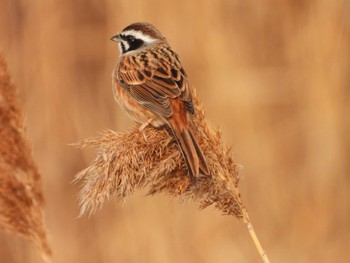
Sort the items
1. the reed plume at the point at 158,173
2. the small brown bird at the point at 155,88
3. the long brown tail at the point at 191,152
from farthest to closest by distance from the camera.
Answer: the small brown bird at the point at 155,88 < the long brown tail at the point at 191,152 < the reed plume at the point at 158,173

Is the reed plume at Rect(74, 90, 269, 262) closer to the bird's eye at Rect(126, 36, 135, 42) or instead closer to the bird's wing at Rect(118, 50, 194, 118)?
the bird's wing at Rect(118, 50, 194, 118)

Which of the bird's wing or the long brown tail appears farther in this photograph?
the bird's wing

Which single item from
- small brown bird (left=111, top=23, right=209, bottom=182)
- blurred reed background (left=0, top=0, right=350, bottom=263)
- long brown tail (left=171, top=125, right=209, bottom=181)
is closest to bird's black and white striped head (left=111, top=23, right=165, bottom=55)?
small brown bird (left=111, top=23, right=209, bottom=182)

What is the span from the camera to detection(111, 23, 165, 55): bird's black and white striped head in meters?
4.27

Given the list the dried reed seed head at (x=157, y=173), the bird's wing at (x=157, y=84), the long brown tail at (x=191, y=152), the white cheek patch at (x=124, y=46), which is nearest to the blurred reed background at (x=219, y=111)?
the white cheek patch at (x=124, y=46)

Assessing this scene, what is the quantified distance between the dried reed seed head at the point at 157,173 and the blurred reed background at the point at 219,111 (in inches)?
98.8

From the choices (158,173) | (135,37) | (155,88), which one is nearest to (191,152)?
(158,173)

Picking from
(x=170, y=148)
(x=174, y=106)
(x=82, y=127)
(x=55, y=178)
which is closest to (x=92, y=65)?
(x=82, y=127)

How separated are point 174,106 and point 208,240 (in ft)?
8.17

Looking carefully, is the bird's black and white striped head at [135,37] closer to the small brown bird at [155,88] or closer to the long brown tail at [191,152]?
the small brown bird at [155,88]

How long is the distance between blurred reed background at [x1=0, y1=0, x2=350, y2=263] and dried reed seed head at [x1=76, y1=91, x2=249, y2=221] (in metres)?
2.51

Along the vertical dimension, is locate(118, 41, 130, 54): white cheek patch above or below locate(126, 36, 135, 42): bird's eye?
below

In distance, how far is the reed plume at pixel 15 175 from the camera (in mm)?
2853

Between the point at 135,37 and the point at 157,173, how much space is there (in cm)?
175
